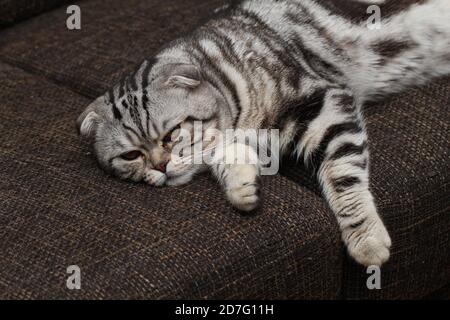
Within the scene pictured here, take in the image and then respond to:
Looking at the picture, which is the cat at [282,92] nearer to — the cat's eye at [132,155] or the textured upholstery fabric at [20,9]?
the cat's eye at [132,155]

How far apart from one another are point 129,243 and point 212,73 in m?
0.52

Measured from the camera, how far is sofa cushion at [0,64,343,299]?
135cm

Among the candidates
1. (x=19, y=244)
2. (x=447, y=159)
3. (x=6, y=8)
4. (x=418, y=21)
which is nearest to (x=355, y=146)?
(x=447, y=159)

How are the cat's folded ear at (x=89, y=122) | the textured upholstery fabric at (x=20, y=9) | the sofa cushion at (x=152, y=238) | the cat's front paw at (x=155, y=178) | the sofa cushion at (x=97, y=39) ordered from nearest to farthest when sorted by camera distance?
the sofa cushion at (x=152, y=238) < the cat's front paw at (x=155, y=178) < the cat's folded ear at (x=89, y=122) < the sofa cushion at (x=97, y=39) < the textured upholstery fabric at (x=20, y=9)

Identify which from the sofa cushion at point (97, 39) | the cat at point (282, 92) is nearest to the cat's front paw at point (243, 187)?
the cat at point (282, 92)

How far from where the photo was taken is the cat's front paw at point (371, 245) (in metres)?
1.54

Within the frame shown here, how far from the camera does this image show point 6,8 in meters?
2.48

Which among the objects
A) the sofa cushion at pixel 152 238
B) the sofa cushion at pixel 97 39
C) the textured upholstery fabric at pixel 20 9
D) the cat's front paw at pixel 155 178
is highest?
the textured upholstery fabric at pixel 20 9

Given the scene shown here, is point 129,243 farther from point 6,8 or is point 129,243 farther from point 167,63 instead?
point 6,8

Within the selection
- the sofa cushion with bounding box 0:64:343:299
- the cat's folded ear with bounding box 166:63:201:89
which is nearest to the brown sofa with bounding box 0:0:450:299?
the sofa cushion with bounding box 0:64:343:299

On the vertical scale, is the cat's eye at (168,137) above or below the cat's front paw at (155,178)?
above

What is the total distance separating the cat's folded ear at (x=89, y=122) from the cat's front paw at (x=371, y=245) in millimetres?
602

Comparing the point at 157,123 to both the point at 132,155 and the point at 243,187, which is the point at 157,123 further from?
the point at 243,187

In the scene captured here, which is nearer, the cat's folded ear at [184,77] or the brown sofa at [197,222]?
the brown sofa at [197,222]
